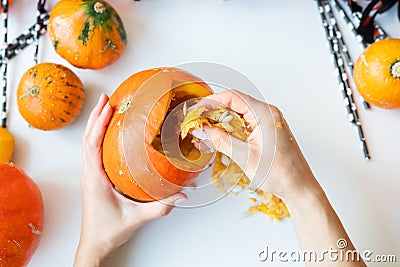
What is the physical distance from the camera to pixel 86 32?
108 centimetres

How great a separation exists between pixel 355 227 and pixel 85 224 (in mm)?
544

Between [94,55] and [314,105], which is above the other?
[94,55]

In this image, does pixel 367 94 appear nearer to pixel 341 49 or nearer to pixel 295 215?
pixel 341 49

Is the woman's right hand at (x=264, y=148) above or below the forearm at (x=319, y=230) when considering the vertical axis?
above

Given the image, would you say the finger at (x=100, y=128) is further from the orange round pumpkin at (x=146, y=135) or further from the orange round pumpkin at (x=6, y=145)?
the orange round pumpkin at (x=6, y=145)

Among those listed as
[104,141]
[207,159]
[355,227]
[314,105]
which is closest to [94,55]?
[104,141]

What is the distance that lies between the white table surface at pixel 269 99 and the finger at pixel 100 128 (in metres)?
0.13

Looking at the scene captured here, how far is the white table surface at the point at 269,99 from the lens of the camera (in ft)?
3.58

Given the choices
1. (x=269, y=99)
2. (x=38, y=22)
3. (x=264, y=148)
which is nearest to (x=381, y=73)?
(x=269, y=99)

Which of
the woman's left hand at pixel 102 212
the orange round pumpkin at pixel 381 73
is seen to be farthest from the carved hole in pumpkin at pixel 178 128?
the orange round pumpkin at pixel 381 73

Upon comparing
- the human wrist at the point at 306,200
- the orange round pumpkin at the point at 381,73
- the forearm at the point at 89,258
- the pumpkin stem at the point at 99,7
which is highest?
the pumpkin stem at the point at 99,7

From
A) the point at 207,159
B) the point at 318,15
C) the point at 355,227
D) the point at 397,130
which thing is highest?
the point at 318,15

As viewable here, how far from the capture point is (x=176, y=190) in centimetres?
96

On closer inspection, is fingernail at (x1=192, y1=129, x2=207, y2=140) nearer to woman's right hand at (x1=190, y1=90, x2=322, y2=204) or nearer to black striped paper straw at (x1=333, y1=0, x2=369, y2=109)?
woman's right hand at (x1=190, y1=90, x2=322, y2=204)
